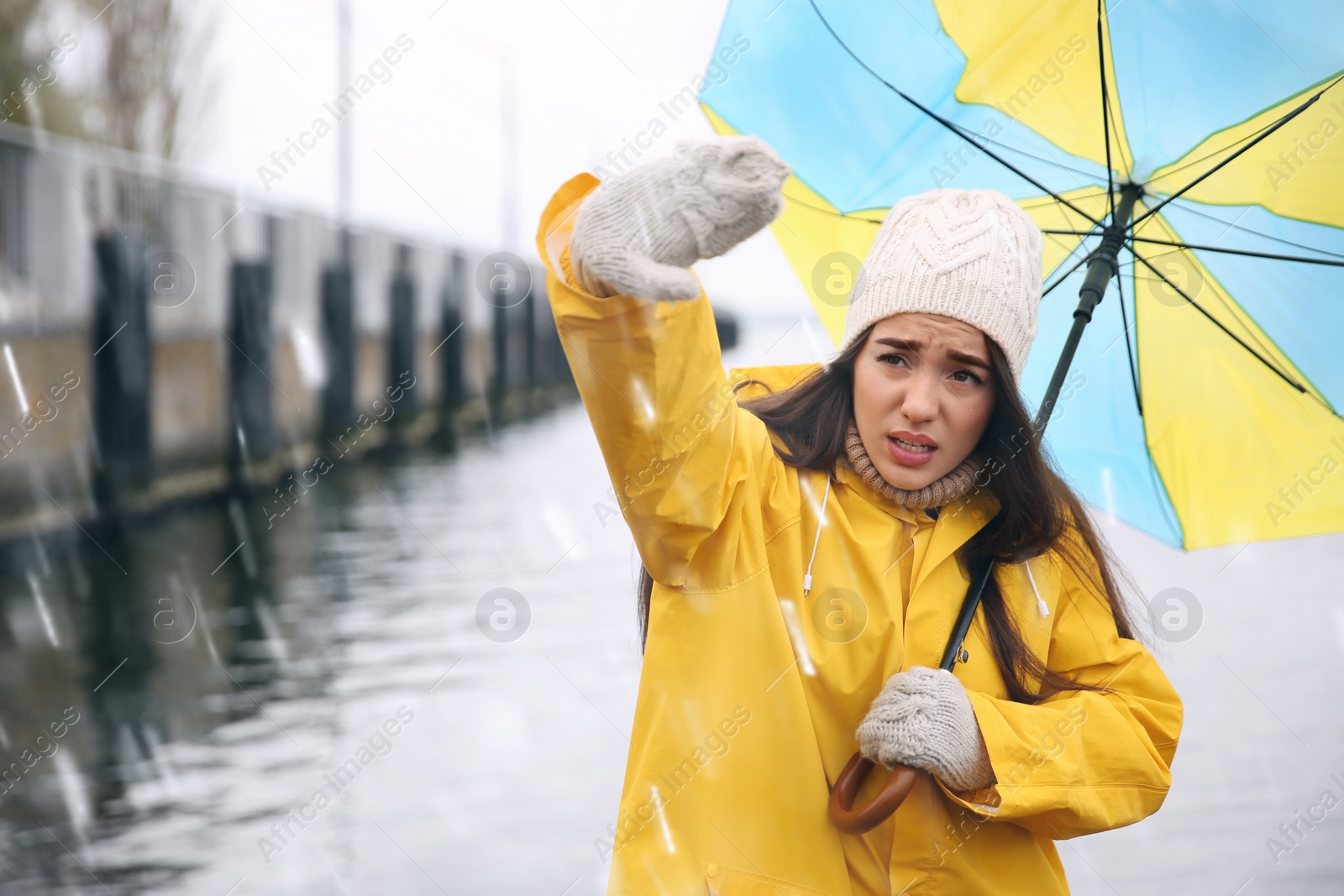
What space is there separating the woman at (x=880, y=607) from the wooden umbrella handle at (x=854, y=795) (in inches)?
1.3

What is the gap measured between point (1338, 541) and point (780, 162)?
1238 centimetres

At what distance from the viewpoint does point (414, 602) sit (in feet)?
27.8

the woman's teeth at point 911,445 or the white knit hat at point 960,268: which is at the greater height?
the white knit hat at point 960,268

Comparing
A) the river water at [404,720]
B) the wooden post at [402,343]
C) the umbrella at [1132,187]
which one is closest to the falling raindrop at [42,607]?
the river water at [404,720]

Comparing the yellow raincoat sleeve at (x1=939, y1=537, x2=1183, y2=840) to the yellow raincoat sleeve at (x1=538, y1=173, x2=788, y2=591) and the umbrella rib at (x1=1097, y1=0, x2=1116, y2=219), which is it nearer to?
the yellow raincoat sleeve at (x1=538, y1=173, x2=788, y2=591)

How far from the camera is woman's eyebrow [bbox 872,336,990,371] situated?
2520mm

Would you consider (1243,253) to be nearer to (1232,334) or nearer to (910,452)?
(1232,334)

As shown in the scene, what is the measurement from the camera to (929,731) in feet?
7.50

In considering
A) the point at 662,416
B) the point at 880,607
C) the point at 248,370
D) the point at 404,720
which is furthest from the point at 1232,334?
the point at 248,370

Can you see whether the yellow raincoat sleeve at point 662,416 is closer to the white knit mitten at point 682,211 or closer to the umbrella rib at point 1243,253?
the white knit mitten at point 682,211

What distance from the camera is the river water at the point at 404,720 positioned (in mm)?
4707

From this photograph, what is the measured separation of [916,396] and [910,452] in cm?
10

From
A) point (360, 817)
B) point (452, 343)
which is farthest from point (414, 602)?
point (452, 343)

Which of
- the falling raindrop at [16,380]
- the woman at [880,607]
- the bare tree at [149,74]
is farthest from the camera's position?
the bare tree at [149,74]
